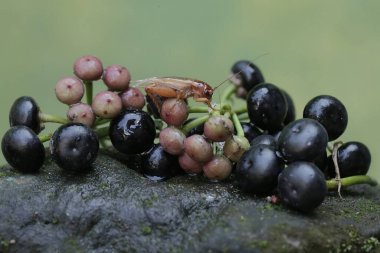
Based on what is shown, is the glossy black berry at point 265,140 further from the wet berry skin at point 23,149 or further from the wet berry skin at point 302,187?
the wet berry skin at point 23,149

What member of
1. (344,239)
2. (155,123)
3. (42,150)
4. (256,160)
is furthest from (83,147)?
(344,239)

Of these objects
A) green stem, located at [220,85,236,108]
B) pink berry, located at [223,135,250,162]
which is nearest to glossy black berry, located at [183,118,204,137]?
pink berry, located at [223,135,250,162]

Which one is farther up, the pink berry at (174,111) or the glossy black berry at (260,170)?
the pink berry at (174,111)

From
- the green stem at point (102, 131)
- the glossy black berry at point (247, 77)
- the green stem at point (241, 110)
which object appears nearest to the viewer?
the green stem at point (102, 131)

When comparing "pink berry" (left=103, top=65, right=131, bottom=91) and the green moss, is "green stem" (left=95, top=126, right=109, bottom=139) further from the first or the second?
the green moss

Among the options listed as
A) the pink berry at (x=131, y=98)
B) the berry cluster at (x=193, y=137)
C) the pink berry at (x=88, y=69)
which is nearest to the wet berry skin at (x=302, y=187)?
the berry cluster at (x=193, y=137)

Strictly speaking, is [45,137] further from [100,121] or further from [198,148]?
[198,148]

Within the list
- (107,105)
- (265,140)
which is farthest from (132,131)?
(265,140)
